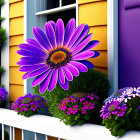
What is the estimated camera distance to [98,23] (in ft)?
7.46

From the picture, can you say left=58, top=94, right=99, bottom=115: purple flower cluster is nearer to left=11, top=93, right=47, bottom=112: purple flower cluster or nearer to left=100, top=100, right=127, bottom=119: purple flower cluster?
left=100, top=100, right=127, bottom=119: purple flower cluster

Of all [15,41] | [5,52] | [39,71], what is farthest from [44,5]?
[39,71]

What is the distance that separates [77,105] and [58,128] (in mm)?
281

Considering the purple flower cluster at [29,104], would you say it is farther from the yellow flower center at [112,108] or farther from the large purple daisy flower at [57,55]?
the yellow flower center at [112,108]

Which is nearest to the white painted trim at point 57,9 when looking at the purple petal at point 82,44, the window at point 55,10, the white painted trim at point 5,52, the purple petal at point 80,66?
the window at point 55,10

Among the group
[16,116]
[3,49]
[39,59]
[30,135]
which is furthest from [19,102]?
[3,49]

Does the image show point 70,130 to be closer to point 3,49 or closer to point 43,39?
point 43,39

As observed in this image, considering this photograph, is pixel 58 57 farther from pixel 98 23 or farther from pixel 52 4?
pixel 52 4

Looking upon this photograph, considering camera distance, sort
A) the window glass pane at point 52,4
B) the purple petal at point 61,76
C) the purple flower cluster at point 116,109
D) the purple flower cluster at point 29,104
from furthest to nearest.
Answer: the window glass pane at point 52,4 → the purple flower cluster at point 29,104 → the purple petal at point 61,76 → the purple flower cluster at point 116,109

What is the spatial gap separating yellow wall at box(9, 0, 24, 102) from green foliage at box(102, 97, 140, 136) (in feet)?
5.11

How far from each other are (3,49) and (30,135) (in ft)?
3.66

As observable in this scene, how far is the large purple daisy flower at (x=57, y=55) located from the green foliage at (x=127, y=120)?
0.37 m

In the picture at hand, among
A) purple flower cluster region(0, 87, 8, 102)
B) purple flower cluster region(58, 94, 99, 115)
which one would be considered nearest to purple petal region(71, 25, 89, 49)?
purple flower cluster region(58, 94, 99, 115)

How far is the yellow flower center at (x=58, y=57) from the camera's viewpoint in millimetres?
2000
